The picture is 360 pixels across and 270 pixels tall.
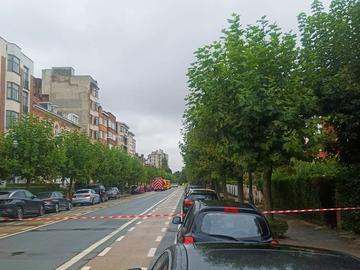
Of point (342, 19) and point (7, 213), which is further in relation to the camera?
point (7, 213)

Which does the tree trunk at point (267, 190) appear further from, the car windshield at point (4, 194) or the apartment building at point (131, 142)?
the apartment building at point (131, 142)

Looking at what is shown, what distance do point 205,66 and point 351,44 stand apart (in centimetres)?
431

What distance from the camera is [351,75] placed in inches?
624

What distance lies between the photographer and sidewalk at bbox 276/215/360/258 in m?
14.9

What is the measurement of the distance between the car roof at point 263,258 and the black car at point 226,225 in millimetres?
4635

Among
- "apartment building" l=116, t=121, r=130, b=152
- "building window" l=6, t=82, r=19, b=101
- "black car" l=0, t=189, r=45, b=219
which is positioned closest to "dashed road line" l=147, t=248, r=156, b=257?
"black car" l=0, t=189, r=45, b=219

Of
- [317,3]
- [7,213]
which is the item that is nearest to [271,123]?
[317,3]

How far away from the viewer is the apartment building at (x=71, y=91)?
102812 millimetres

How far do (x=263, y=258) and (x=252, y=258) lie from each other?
0.23 ft

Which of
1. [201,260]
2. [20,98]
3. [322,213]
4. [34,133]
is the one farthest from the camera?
[20,98]

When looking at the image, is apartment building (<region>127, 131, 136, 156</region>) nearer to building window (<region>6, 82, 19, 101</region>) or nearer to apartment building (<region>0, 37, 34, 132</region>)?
apartment building (<region>0, 37, 34, 132</region>)

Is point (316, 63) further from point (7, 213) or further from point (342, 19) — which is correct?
point (7, 213)

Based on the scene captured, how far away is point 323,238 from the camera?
56.1ft

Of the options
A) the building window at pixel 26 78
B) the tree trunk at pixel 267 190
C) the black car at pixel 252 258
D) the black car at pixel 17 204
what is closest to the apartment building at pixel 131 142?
the building window at pixel 26 78
